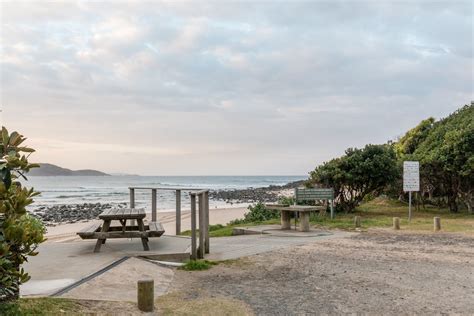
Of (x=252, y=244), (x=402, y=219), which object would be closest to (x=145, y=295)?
(x=252, y=244)

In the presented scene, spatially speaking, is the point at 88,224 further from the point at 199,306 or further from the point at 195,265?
the point at 199,306

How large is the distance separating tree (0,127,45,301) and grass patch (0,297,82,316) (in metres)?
0.13

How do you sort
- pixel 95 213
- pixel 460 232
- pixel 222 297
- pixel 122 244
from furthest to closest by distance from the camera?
pixel 95 213
pixel 460 232
pixel 122 244
pixel 222 297

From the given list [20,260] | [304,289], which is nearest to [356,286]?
[304,289]

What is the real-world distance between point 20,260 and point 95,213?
81.9 feet

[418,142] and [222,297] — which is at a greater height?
[418,142]

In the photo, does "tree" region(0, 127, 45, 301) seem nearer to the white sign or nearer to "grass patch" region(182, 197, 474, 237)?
"grass patch" region(182, 197, 474, 237)

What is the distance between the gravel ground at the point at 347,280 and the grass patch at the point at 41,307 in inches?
57.2

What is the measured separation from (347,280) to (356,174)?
9910 millimetres

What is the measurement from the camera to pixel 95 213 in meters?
27.8

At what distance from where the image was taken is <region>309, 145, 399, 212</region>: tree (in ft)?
51.4

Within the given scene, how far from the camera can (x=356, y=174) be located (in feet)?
51.8

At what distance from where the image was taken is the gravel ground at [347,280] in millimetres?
5113

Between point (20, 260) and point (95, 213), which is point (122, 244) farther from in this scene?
point (95, 213)
